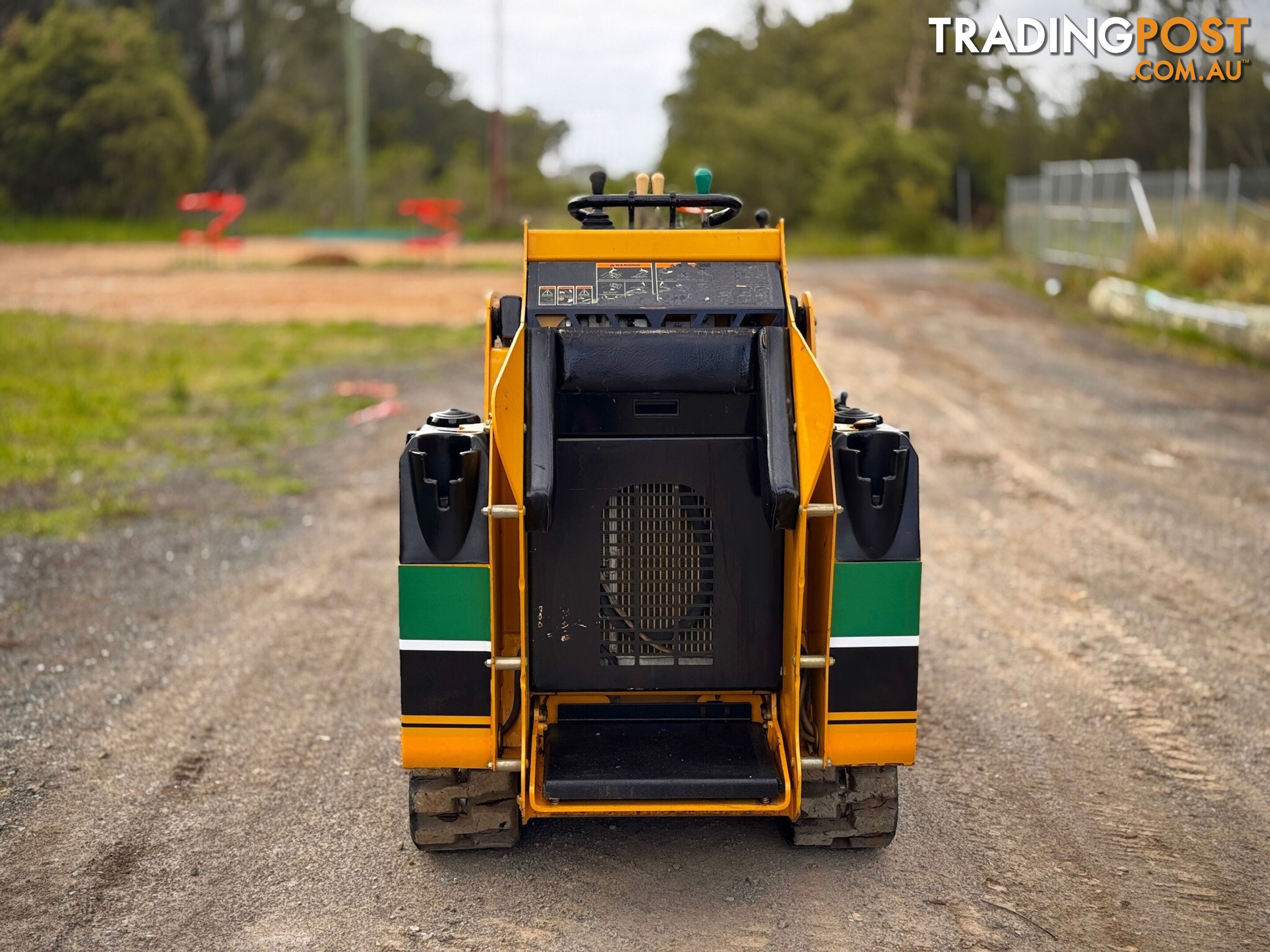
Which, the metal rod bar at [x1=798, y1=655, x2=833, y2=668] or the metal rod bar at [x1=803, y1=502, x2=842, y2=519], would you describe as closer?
the metal rod bar at [x1=803, y1=502, x2=842, y2=519]

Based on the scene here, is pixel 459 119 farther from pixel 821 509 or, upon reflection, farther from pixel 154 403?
pixel 821 509

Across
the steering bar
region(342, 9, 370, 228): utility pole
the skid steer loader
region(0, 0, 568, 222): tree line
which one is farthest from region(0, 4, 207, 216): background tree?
the skid steer loader

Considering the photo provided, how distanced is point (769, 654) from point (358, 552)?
15.2 feet

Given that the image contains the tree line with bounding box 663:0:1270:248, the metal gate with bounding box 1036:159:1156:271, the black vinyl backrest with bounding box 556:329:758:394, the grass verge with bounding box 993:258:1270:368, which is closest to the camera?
the black vinyl backrest with bounding box 556:329:758:394

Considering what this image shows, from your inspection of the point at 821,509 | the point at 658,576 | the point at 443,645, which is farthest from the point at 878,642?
the point at 443,645

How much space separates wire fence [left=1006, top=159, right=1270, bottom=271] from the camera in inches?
840

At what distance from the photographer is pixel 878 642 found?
4.12 meters

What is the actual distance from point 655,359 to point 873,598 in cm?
101

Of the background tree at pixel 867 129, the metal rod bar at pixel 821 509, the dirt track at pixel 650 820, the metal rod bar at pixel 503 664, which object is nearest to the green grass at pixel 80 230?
the background tree at pixel 867 129

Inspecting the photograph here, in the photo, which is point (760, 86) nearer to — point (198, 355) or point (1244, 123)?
point (1244, 123)

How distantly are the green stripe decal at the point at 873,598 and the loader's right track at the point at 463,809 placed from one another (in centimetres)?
120

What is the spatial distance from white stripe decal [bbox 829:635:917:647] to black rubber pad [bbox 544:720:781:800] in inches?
17.5

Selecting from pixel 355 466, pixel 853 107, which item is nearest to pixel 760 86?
pixel 853 107

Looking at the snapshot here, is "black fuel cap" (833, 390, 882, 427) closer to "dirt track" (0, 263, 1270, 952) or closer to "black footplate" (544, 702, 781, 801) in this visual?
"black footplate" (544, 702, 781, 801)
